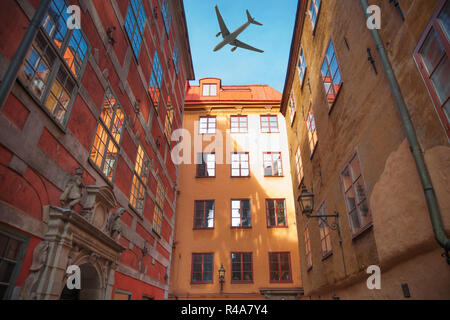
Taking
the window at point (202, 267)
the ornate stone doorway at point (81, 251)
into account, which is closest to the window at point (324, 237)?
the ornate stone doorway at point (81, 251)

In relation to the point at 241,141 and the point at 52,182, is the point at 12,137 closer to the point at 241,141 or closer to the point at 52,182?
the point at 52,182

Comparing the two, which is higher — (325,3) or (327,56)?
(325,3)

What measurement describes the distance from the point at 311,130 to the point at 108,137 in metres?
7.66

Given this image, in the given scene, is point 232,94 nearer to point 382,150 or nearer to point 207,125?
point 207,125

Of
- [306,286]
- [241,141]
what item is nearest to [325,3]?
[306,286]

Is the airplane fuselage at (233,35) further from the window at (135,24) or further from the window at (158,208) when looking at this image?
the window at (158,208)

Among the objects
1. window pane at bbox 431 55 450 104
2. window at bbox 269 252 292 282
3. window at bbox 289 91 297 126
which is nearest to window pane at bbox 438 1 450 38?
window pane at bbox 431 55 450 104

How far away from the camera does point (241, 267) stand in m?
19.2

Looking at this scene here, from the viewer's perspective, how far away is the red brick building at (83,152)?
4828 mm

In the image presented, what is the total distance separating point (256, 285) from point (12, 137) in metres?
17.1

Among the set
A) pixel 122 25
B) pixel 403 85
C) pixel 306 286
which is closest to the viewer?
pixel 403 85

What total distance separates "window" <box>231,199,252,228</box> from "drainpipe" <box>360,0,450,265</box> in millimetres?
16159

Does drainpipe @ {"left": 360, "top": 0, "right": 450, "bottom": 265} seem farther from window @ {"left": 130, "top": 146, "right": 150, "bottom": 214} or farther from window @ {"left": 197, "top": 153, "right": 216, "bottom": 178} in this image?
window @ {"left": 197, "top": 153, "right": 216, "bottom": 178}

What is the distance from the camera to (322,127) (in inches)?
392
